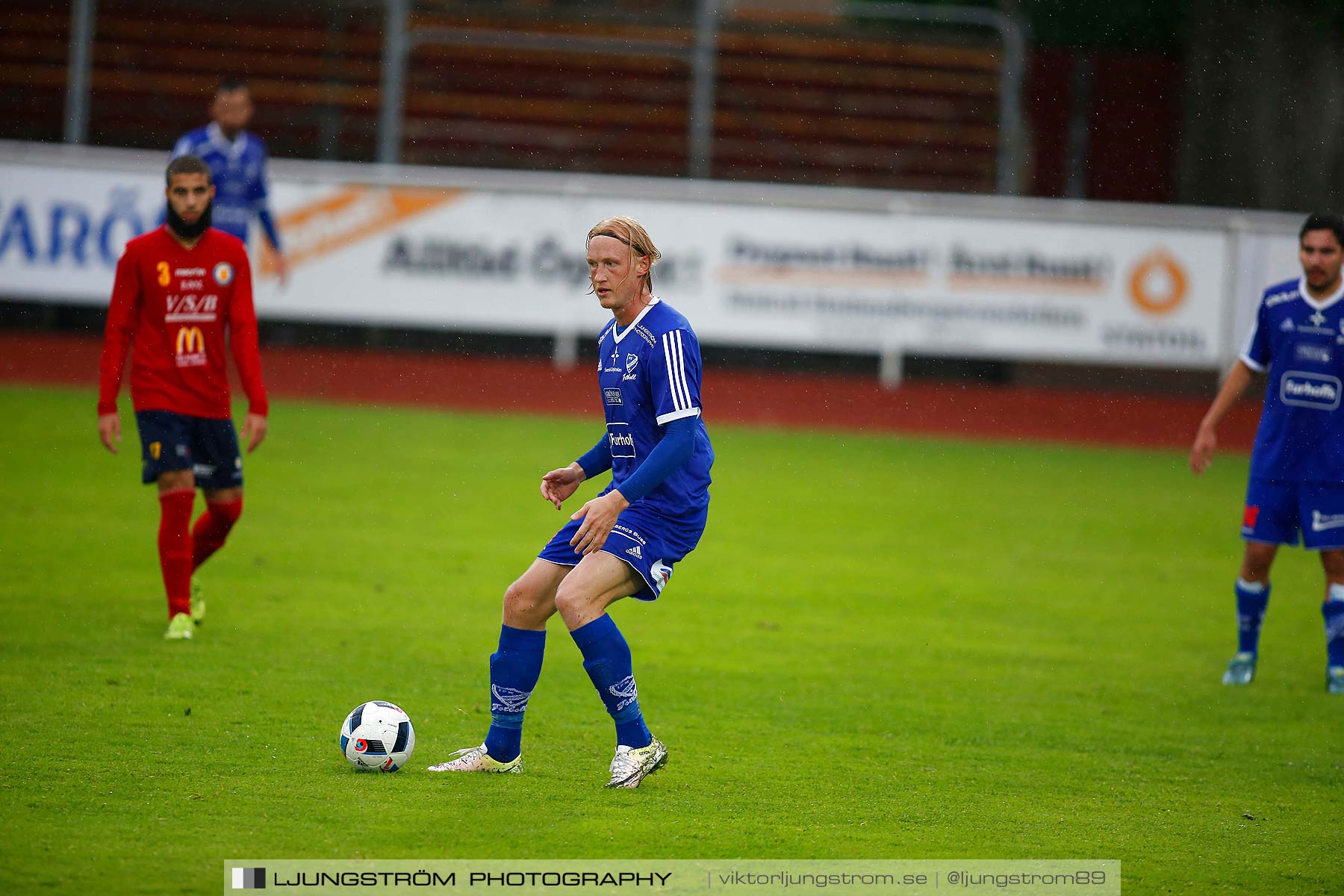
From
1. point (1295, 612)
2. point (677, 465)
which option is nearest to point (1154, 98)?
point (1295, 612)

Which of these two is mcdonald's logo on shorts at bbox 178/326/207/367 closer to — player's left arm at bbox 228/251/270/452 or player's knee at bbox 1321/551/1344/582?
player's left arm at bbox 228/251/270/452

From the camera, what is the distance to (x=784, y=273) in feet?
55.1

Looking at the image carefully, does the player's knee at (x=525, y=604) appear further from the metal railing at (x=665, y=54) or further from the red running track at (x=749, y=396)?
the metal railing at (x=665, y=54)

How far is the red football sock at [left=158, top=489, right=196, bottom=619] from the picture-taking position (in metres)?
6.82

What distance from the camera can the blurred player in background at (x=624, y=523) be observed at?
4.78 metres

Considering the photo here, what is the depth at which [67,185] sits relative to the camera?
1579cm

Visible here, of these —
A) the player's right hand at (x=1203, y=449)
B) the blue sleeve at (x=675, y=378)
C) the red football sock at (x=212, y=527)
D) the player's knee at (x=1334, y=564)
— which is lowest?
the red football sock at (x=212, y=527)

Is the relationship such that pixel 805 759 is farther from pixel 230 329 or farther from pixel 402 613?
pixel 230 329

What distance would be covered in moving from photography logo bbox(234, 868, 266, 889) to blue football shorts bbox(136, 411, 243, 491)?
124 inches

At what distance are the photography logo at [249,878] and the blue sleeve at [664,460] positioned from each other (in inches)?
62.7

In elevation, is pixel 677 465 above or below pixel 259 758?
above

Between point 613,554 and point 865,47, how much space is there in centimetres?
1988

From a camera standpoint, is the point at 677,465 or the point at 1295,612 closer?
the point at 677,465

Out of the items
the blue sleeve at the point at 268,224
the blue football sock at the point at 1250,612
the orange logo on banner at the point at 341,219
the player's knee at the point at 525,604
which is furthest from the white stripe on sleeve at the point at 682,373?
the orange logo on banner at the point at 341,219
